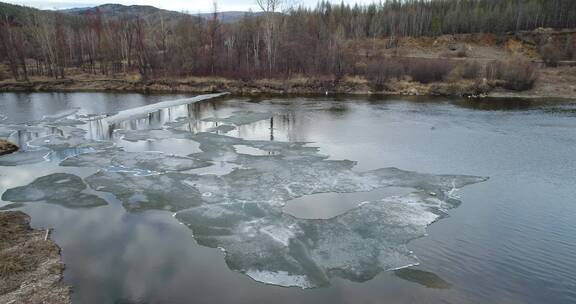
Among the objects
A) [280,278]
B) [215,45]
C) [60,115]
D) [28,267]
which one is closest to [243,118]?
[60,115]

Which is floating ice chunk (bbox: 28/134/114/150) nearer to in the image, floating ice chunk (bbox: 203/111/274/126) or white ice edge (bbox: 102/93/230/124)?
white ice edge (bbox: 102/93/230/124)

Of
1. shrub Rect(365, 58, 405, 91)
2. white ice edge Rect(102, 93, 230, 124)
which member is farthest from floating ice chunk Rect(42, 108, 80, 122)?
shrub Rect(365, 58, 405, 91)

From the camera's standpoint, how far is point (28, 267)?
30.4ft

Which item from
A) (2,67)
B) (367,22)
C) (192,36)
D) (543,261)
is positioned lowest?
(543,261)

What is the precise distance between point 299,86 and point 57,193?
1387 inches

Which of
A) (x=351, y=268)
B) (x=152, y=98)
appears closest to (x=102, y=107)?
(x=152, y=98)

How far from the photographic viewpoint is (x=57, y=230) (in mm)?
11352

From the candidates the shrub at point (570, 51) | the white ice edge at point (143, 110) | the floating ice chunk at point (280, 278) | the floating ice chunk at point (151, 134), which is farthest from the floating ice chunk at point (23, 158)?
Answer: the shrub at point (570, 51)

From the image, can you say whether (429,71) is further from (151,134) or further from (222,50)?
(151,134)

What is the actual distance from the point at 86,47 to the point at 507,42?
74307 millimetres

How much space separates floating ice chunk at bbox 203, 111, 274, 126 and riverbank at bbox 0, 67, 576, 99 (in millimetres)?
14883

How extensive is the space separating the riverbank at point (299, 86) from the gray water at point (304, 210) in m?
20.1

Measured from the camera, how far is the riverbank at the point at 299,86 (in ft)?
145

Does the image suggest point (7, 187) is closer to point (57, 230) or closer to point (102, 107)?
point (57, 230)
